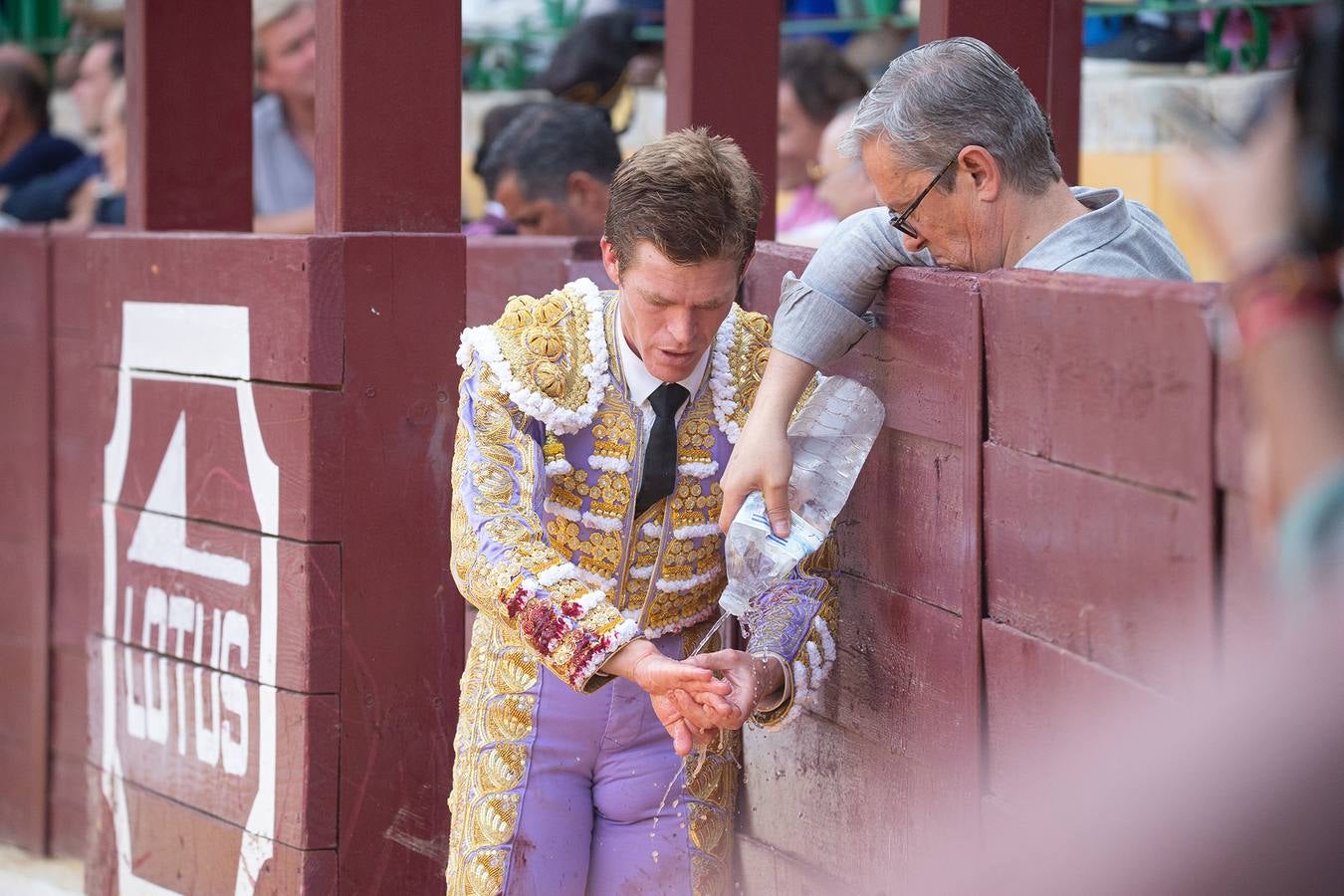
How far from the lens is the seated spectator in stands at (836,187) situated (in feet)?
18.1

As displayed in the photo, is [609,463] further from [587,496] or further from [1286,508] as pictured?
[1286,508]

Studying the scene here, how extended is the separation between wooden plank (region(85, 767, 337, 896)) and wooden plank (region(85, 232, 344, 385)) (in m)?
0.95

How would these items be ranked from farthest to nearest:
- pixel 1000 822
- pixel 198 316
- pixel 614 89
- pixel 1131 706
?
pixel 614 89 → pixel 198 316 → pixel 1000 822 → pixel 1131 706

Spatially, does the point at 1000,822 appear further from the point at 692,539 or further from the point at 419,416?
the point at 419,416

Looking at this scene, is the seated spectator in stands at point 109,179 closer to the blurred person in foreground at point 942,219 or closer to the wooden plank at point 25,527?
the wooden plank at point 25,527

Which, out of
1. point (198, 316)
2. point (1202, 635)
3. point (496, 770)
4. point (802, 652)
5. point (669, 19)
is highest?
point (669, 19)

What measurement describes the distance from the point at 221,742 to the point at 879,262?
1.85 metres

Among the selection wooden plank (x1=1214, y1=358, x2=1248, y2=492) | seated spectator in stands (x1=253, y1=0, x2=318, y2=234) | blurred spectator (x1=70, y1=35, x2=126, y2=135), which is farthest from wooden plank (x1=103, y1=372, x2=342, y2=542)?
blurred spectator (x1=70, y1=35, x2=126, y2=135)

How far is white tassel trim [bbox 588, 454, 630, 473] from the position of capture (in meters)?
2.93

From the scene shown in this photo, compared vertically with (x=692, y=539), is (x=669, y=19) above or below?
above

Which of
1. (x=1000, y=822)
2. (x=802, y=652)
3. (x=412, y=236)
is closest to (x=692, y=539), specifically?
(x=802, y=652)

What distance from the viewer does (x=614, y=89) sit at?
750cm

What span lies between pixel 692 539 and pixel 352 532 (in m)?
0.88

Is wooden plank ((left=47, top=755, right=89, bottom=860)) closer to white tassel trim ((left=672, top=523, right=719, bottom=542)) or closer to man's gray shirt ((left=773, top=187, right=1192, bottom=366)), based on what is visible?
white tassel trim ((left=672, top=523, right=719, bottom=542))
